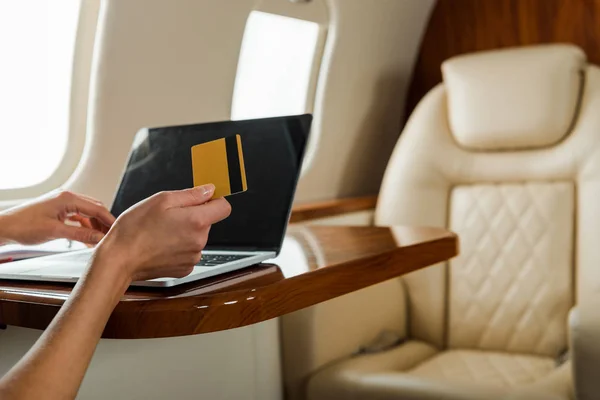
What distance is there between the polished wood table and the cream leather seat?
583 millimetres

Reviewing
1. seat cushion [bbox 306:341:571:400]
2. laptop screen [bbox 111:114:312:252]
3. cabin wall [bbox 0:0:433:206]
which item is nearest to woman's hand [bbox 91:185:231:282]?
laptop screen [bbox 111:114:312:252]

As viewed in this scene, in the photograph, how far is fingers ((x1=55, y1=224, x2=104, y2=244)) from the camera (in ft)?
4.06

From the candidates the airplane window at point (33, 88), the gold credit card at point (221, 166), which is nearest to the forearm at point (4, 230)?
the gold credit card at point (221, 166)

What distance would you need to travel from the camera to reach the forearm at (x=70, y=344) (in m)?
0.71

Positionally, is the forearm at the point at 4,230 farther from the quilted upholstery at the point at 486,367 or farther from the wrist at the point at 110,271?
the quilted upholstery at the point at 486,367

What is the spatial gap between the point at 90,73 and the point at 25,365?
1.17 m

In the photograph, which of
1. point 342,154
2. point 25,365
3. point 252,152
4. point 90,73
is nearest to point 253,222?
point 252,152

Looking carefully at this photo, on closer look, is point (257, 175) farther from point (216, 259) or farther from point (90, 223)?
point (90, 223)

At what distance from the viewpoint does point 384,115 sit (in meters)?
2.77

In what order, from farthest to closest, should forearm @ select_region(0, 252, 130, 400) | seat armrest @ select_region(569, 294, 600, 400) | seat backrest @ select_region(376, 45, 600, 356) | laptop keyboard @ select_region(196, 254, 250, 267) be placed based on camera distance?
seat backrest @ select_region(376, 45, 600, 356) < seat armrest @ select_region(569, 294, 600, 400) < laptop keyboard @ select_region(196, 254, 250, 267) < forearm @ select_region(0, 252, 130, 400)

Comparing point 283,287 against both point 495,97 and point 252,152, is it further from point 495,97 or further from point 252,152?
point 495,97

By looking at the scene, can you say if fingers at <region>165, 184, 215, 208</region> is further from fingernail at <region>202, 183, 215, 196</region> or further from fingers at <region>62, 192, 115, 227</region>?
fingers at <region>62, 192, 115, 227</region>

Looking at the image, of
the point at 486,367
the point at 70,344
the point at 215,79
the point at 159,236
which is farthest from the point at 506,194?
the point at 70,344

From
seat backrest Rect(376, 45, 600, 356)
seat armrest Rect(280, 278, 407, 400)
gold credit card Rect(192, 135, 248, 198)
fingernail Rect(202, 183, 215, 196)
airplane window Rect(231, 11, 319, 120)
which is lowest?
seat armrest Rect(280, 278, 407, 400)
